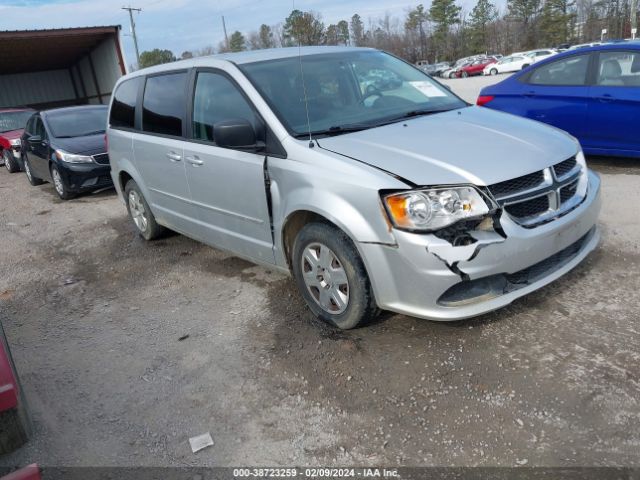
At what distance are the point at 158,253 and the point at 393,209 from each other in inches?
136

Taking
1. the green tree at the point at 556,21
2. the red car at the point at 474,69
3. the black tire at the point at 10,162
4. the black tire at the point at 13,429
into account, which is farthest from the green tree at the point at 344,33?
the green tree at the point at 556,21

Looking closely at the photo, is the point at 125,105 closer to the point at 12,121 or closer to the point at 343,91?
the point at 343,91

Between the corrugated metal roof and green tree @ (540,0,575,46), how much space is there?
61.0 metres

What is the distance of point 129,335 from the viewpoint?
389 cm

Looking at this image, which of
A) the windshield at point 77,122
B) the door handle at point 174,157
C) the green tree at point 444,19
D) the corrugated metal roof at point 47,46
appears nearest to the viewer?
the door handle at point 174,157

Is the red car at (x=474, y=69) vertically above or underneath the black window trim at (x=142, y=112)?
underneath

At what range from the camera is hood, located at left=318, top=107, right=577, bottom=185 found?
295cm

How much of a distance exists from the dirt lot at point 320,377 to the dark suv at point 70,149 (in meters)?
4.53

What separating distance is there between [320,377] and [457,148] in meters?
1.57

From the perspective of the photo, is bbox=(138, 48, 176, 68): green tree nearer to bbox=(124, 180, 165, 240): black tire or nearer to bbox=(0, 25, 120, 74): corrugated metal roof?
bbox=(0, 25, 120, 74): corrugated metal roof

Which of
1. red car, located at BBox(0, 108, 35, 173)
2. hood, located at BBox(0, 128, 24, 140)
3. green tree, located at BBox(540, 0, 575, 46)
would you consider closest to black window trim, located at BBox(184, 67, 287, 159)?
red car, located at BBox(0, 108, 35, 173)

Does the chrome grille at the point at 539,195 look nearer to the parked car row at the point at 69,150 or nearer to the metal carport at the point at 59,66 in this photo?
the parked car row at the point at 69,150

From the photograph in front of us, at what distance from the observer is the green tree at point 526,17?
237 ft

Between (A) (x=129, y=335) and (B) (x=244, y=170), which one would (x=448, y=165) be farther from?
(A) (x=129, y=335)
